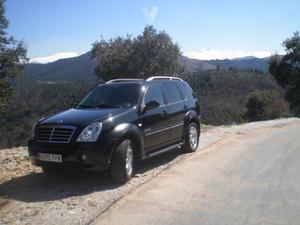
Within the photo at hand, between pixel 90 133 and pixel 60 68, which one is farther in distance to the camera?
pixel 60 68

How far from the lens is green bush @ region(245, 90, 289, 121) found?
99.0 feet

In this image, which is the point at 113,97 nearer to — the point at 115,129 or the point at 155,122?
the point at 155,122

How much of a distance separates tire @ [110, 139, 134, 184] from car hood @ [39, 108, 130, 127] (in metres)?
0.57

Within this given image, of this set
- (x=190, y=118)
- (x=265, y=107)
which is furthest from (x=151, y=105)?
(x=265, y=107)

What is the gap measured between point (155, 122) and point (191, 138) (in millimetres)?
2142

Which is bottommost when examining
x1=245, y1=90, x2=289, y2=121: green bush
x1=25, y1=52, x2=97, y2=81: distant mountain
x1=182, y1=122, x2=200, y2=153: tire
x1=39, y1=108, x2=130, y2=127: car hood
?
x1=245, y1=90, x2=289, y2=121: green bush

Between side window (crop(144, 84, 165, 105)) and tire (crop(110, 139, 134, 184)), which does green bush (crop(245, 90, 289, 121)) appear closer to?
side window (crop(144, 84, 165, 105))

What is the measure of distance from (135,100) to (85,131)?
162 cm

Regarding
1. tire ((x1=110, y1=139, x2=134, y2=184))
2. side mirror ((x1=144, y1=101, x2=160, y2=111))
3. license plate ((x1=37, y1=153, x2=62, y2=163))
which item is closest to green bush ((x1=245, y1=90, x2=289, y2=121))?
side mirror ((x1=144, y1=101, x2=160, y2=111))

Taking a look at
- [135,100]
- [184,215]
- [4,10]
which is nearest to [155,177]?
[135,100]

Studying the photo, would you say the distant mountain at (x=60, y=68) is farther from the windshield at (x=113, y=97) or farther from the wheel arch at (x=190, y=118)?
the windshield at (x=113, y=97)

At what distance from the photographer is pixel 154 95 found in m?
9.28

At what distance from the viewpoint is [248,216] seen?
602 centimetres

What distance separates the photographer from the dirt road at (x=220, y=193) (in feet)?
19.6
